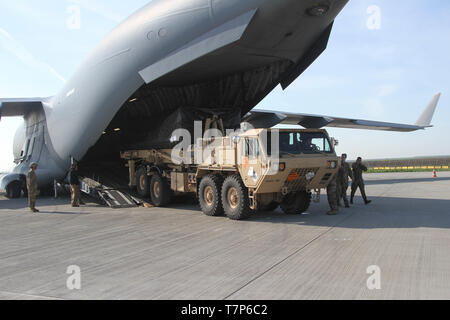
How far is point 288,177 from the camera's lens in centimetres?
871

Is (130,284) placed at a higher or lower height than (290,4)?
lower

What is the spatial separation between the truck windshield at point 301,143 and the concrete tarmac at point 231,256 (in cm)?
162

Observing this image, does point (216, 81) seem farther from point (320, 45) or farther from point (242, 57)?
point (320, 45)

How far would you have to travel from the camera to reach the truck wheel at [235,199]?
895 cm

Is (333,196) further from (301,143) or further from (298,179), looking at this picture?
(301,143)

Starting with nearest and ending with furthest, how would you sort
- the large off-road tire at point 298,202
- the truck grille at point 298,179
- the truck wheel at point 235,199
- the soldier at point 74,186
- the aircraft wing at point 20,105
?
the truck grille at point 298,179
the truck wheel at point 235,199
the large off-road tire at point 298,202
the soldier at point 74,186
the aircraft wing at point 20,105

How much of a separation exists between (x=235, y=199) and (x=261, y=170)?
128cm

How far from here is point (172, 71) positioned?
10648 mm

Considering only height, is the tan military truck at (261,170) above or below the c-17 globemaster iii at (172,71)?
below

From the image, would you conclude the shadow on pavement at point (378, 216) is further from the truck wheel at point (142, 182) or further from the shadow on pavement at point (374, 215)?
the truck wheel at point (142, 182)

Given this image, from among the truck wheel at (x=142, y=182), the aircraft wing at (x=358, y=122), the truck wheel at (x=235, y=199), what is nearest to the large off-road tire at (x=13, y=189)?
the truck wheel at (x=142, y=182)

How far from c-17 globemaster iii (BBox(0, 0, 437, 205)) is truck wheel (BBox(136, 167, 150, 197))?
3.15 ft
